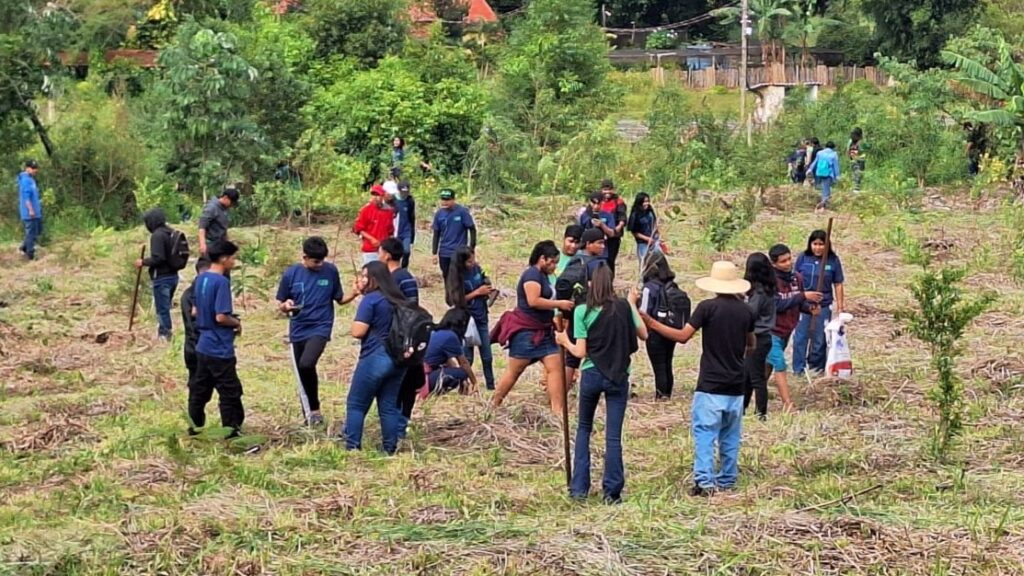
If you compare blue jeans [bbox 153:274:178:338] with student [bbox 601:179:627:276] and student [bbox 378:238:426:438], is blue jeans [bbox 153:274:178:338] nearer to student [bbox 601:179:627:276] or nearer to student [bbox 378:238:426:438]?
student [bbox 378:238:426:438]

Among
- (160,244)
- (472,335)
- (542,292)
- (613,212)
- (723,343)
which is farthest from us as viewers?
(613,212)

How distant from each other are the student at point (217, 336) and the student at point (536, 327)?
214 centimetres

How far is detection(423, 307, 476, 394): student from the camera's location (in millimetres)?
10844

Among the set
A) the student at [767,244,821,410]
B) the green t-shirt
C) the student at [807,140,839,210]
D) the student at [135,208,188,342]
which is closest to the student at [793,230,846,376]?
the student at [767,244,821,410]

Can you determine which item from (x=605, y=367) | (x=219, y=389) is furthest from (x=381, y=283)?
(x=605, y=367)

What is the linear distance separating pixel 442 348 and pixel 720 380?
3401 millimetres

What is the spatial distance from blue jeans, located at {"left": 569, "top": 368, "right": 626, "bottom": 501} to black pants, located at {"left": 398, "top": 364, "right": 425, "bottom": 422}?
5.18 ft

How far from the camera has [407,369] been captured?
9.05m

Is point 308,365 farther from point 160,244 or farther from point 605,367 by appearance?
point 160,244

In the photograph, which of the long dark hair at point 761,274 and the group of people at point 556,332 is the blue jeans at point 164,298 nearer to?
the group of people at point 556,332

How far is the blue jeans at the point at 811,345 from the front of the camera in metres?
12.2

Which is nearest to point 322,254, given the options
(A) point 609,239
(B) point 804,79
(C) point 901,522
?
(C) point 901,522

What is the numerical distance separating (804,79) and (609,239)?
34.4 metres

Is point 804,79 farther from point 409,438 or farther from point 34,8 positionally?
point 409,438
